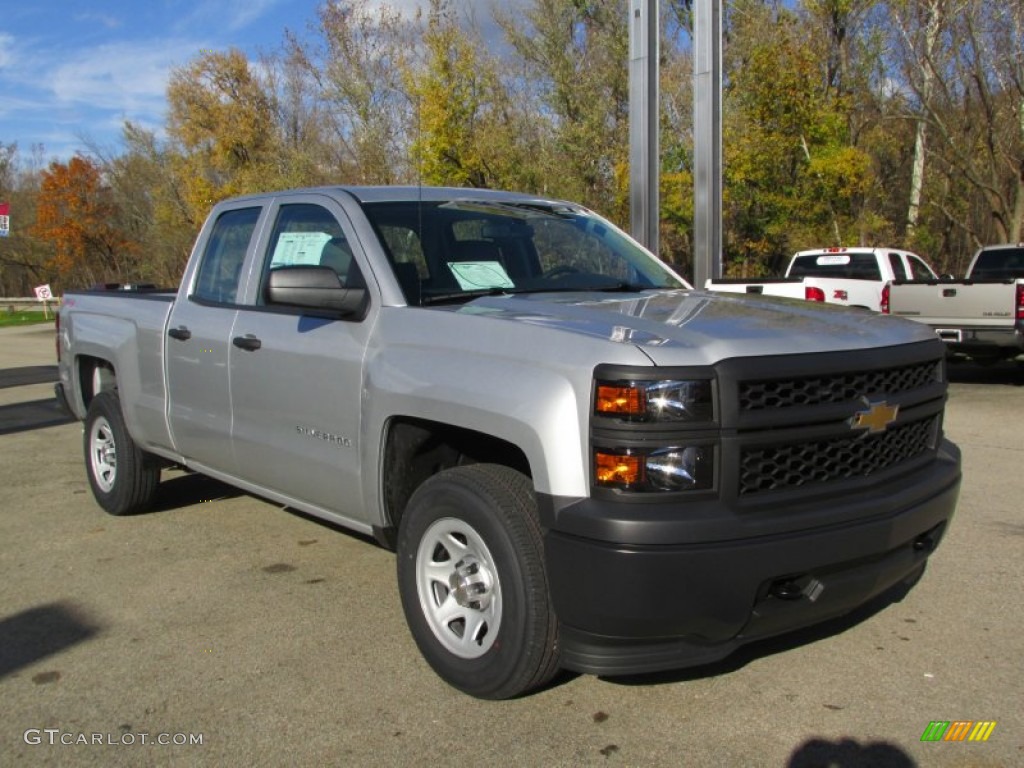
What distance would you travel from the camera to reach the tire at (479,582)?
3.02 m

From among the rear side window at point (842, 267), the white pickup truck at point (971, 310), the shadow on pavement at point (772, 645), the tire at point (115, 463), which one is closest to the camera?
the shadow on pavement at point (772, 645)

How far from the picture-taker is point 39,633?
13.5ft

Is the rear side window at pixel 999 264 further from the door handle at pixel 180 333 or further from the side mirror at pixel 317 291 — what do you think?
the side mirror at pixel 317 291

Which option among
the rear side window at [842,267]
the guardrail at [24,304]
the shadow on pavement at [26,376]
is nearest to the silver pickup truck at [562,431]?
the shadow on pavement at [26,376]

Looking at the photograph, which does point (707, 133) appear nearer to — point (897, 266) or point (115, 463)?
point (897, 266)

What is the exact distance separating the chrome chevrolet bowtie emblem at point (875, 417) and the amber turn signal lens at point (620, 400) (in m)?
0.79

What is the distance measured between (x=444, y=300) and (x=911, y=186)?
2686cm

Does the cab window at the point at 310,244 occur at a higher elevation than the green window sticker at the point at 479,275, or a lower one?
higher

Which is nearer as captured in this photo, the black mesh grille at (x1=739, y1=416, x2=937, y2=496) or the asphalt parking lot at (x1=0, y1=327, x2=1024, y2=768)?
the black mesh grille at (x1=739, y1=416, x2=937, y2=496)

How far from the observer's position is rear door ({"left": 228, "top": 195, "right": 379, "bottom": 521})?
3.89m

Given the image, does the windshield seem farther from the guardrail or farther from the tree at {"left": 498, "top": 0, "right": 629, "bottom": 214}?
the guardrail

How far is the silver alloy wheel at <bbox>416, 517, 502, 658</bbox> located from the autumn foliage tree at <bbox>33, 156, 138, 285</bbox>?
187 feet

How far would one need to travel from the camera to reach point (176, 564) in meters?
5.00

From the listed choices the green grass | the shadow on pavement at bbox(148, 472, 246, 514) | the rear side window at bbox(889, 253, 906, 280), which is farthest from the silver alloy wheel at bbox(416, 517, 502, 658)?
the green grass
